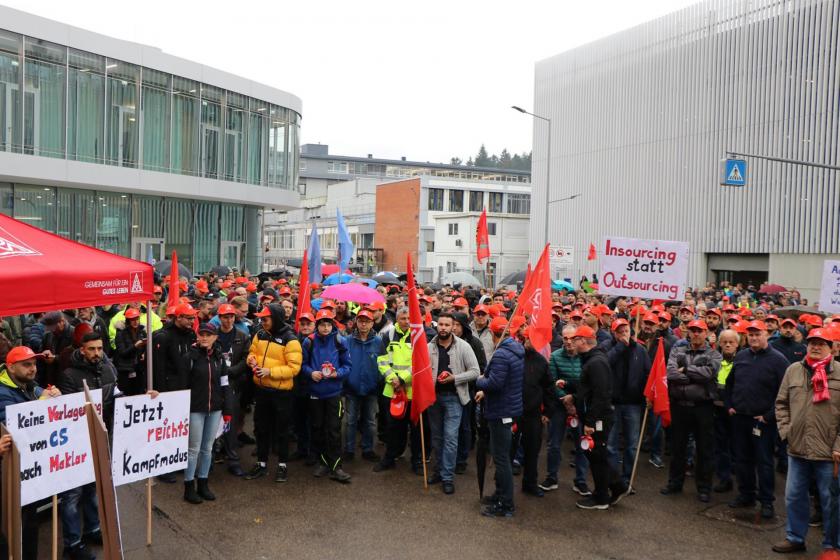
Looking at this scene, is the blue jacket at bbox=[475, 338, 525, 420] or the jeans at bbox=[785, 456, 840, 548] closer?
the jeans at bbox=[785, 456, 840, 548]

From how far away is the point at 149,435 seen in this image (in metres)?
6.54

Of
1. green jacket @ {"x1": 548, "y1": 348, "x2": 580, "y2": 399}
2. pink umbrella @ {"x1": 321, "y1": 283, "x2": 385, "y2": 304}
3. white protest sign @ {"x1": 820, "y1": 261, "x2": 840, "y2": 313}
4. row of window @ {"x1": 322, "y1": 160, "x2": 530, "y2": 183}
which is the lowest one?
green jacket @ {"x1": 548, "y1": 348, "x2": 580, "y2": 399}

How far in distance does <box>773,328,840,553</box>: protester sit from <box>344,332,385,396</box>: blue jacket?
4678 mm

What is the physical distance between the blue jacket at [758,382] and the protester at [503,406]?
240cm

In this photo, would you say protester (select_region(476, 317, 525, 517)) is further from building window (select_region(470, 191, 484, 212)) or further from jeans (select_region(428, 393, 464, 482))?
building window (select_region(470, 191, 484, 212))

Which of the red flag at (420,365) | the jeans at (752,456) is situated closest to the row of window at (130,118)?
the red flag at (420,365)

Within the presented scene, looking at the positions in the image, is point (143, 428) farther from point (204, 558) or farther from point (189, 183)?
point (189, 183)

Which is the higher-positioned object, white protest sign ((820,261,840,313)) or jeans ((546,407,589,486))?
white protest sign ((820,261,840,313))

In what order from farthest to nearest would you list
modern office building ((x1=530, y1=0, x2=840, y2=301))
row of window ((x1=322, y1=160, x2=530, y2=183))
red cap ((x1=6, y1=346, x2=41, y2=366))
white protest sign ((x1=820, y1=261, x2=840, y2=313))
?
row of window ((x1=322, y1=160, x2=530, y2=183)) < modern office building ((x1=530, y1=0, x2=840, y2=301)) < white protest sign ((x1=820, y1=261, x2=840, y2=313)) < red cap ((x1=6, y1=346, x2=41, y2=366))

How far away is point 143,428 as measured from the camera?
21.2 ft

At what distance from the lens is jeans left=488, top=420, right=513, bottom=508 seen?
7.60m

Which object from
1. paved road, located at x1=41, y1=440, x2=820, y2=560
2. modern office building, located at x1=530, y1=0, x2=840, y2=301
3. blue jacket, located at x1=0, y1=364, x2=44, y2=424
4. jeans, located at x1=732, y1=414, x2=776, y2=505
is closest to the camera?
blue jacket, located at x1=0, y1=364, x2=44, y2=424

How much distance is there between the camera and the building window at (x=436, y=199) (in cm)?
6950

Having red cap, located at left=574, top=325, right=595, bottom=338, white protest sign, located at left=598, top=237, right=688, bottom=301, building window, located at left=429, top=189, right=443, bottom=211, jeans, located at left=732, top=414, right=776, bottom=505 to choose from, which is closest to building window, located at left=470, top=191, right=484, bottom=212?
building window, located at left=429, top=189, right=443, bottom=211
